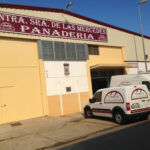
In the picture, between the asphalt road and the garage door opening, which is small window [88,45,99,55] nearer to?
the garage door opening

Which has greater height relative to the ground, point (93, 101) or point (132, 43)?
point (132, 43)

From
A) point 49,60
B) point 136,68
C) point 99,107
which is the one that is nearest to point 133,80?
point 99,107

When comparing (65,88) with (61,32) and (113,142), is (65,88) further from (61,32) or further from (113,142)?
(113,142)

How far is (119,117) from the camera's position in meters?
10.8

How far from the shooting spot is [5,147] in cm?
815

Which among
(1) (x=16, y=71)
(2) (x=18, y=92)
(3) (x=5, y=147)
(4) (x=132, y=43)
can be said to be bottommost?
(3) (x=5, y=147)

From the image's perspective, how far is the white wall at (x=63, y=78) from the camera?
52.0 feet

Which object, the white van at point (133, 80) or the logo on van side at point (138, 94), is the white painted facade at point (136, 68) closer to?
the white van at point (133, 80)

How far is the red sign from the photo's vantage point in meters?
14.4

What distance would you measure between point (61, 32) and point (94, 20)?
4.47 metres

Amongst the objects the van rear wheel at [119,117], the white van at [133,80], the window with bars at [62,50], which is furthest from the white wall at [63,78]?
the van rear wheel at [119,117]

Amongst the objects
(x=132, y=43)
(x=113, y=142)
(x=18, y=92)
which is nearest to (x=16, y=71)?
(x=18, y=92)

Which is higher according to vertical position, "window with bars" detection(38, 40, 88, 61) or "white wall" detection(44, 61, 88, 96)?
"window with bars" detection(38, 40, 88, 61)

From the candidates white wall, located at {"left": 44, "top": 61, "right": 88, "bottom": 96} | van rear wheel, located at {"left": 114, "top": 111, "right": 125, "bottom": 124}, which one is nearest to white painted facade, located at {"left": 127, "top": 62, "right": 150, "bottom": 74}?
white wall, located at {"left": 44, "top": 61, "right": 88, "bottom": 96}
